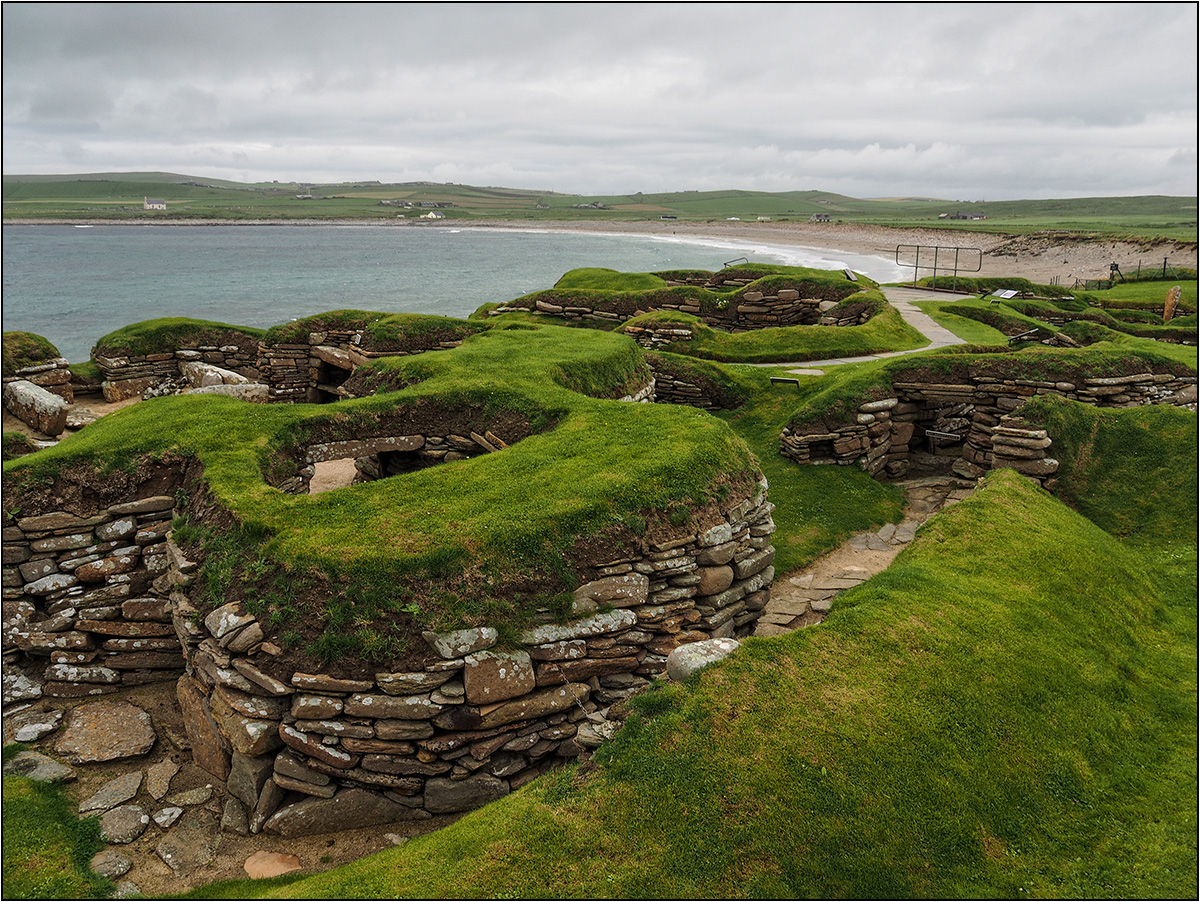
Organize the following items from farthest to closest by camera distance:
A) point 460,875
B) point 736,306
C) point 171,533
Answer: point 736,306, point 171,533, point 460,875

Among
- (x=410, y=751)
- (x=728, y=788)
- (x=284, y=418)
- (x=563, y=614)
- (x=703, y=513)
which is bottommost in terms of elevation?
(x=410, y=751)

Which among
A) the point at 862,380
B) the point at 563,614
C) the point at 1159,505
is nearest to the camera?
the point at 563,614

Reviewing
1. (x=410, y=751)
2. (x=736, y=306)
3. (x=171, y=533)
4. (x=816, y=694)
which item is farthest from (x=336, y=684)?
(x=736, y=306)

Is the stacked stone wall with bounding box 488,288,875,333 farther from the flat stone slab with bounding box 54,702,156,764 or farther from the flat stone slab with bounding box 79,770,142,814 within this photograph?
the flat stone slab with bounding box 79,770,142,814

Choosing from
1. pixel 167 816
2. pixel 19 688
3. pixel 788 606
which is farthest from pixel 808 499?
pixel 19 688

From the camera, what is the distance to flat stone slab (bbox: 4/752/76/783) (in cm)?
840

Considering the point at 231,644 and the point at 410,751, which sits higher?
the point at 231,644

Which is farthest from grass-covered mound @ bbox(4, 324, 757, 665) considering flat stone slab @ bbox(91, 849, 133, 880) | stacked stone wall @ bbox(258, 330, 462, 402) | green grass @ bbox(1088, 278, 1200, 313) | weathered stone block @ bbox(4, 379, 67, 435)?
green grass @ bbox(1088, 278, 1200, 313)

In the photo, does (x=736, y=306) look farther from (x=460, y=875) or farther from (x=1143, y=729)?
(x=460, y=875)

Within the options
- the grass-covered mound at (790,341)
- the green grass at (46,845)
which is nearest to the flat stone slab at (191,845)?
the green grass at (46,845)

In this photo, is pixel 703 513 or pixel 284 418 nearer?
pixel 703 513

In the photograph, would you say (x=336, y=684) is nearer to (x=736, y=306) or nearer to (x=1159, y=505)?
(x=1159, y=505)

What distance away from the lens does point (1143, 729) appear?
789cm

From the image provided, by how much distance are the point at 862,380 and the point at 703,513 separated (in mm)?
10093
